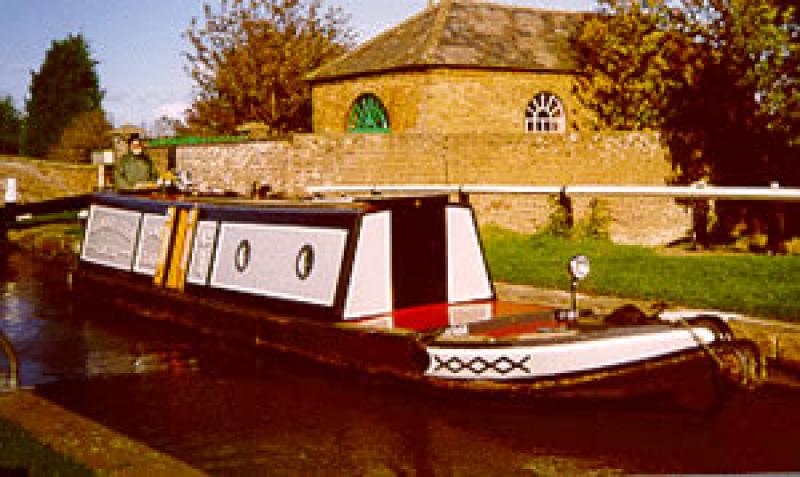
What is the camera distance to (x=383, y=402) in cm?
692

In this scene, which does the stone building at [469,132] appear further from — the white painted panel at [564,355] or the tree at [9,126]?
the tree at [9,126]

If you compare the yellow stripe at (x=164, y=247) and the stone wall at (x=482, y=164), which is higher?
the stone wall at (x=482, y=164)

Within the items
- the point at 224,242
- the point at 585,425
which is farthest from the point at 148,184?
the point at 585,425

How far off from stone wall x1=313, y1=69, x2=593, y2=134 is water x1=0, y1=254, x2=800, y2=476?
47.0 ft

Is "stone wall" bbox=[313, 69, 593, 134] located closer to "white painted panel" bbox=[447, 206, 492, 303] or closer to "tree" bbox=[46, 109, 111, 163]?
"white painted panel" bbox=[447, 206, 492, 303]

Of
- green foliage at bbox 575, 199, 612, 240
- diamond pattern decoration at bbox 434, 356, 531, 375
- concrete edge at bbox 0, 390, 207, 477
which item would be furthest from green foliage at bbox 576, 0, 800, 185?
concrete edge at bbox 0, 390, 207, 477

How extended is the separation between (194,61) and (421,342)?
28135 mm

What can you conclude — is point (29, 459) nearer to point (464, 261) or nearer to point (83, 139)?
point (464, 261)

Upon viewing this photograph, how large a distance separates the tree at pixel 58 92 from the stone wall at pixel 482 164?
3830cm

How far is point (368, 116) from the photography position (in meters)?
23.9

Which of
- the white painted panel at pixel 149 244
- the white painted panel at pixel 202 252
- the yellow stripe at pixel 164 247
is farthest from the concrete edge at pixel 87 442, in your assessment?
the white painted panel at pixel 149 244

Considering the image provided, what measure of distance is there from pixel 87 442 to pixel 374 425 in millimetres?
2268

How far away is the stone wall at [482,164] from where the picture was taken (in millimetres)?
18188

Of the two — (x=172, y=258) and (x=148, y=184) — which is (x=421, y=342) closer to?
(x=172, y=258)
